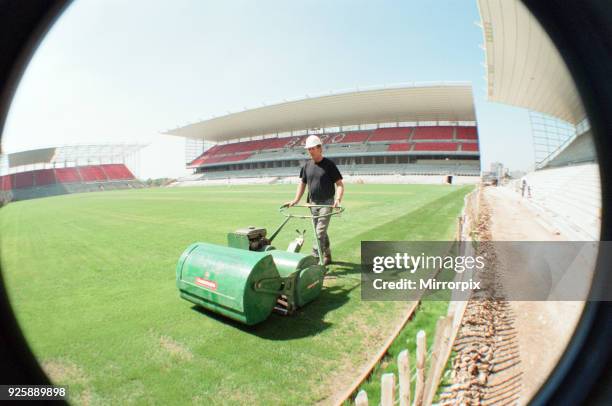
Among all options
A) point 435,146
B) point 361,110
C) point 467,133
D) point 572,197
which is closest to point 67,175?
point 361,110

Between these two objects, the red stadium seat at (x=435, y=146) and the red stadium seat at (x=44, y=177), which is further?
the red stadium seat at (x=435, y=146)

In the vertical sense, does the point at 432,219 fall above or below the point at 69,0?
below

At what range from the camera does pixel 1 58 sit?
1129 mm

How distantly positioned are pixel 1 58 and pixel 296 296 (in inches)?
115

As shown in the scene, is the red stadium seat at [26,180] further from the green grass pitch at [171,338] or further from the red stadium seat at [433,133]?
the red stadium seat at [433,133]

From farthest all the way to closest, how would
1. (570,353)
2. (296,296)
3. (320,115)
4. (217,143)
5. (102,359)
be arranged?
(217,143) < (320,115) < (296,296) < (102,359) < (570,353)

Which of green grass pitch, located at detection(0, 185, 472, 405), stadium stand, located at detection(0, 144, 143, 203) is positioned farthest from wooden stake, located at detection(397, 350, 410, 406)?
stadium stand, located at detection(0, 144, 143, 203)

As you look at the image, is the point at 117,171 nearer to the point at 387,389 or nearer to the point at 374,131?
the point at 374,131

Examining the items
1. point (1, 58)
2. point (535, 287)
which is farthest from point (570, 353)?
point (535, 287)

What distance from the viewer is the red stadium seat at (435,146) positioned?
48531 millimetres

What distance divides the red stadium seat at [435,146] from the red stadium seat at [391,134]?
299 centimetres

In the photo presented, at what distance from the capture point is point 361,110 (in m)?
45.6

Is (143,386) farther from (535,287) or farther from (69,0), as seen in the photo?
(535,287)

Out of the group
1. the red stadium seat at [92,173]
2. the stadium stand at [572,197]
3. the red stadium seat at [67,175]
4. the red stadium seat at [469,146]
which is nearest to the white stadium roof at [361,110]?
the red stadium seat at [469,146]
